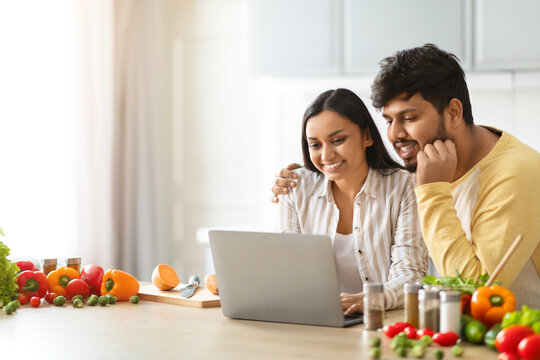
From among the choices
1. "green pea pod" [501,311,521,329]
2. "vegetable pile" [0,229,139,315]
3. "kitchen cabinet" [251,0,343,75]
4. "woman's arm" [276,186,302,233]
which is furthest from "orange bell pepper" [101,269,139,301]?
"kitchen cabinet" [251,0,343,75]

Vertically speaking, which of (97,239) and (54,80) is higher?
(54,80)

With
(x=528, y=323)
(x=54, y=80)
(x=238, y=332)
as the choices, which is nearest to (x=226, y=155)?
(x=54, y=80)

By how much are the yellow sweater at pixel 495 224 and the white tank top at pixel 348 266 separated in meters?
0.51

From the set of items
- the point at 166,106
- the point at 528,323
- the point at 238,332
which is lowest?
the point at 238,332

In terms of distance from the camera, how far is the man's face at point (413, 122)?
1.99 metres

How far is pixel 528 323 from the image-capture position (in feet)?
4.41

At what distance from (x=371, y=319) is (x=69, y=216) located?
8.75 ft

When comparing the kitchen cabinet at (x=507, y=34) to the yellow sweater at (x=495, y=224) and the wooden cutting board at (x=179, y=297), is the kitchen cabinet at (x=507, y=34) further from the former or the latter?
the wooden cutting board at (x=179, y=297)

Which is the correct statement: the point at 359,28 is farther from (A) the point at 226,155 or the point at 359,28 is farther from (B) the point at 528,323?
(B) the point at 528,323

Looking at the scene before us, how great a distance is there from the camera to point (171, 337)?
1.59 metres

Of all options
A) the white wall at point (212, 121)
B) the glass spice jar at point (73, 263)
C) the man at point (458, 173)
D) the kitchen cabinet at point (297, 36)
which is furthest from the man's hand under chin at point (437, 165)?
the white wall at point (212, 121)

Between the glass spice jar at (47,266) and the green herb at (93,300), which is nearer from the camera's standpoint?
the green herb at (93,300)

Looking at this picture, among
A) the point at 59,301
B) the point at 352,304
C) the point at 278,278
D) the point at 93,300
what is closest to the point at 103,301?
the point at 93,300

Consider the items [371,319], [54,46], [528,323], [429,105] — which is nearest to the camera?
[528,323]
